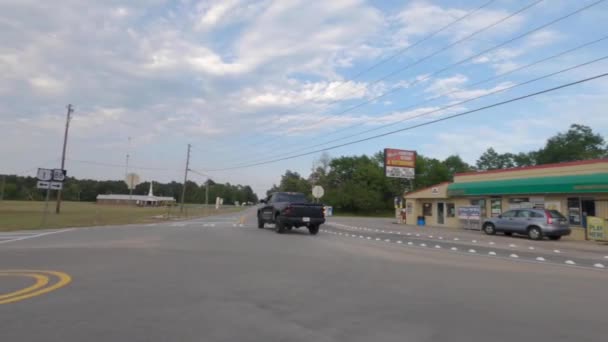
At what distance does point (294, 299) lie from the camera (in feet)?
20.0

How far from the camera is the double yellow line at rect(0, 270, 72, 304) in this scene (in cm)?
603

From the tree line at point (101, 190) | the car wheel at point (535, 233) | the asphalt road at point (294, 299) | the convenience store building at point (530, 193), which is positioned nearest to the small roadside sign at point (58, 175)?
the asphalt road at point (294, 299)

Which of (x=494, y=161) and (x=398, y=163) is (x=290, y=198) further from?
(x=494, y=161)

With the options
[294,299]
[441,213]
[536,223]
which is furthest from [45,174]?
[441,213]

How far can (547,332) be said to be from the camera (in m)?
4.80

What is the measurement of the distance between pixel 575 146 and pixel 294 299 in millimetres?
85044

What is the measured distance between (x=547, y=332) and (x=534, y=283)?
3534mm

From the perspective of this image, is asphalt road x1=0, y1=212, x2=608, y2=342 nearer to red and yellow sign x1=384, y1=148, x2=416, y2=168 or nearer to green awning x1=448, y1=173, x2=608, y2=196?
green awning x1=448, y1=173, x2=608, y2=196

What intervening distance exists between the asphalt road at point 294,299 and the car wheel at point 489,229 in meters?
13.4

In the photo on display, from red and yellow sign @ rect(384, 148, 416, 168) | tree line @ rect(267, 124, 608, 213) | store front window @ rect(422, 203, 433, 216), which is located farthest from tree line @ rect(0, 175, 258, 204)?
store front window @ rect(422, 203, 433, 216)

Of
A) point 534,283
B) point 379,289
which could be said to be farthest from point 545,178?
point 379,289

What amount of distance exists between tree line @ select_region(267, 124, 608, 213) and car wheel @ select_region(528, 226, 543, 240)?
5690 centimetres

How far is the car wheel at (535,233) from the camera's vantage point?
805 inches

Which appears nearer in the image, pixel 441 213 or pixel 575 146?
pixel 441 213
